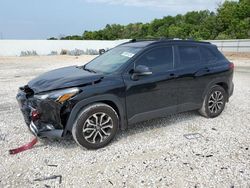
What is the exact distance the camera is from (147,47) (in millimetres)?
4512

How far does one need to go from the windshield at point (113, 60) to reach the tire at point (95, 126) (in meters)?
0.75

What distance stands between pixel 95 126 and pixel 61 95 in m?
0.72

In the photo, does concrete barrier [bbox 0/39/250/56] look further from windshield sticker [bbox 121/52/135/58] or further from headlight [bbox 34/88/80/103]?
headlight [bbox 34/88/80/103]

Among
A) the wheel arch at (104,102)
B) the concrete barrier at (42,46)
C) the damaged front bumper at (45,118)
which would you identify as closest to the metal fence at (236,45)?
the concrete barrier at (42,46)

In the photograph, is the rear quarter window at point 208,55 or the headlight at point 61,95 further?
the rear quarter window at point 208,55

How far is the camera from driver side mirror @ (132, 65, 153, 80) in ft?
13.5

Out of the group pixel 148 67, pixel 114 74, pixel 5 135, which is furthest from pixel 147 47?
pixel 5 135

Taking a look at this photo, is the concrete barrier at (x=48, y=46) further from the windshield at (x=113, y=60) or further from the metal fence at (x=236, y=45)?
the windshield at (x=113, y=60)

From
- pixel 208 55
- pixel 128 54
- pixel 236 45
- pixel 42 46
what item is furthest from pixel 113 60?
pixel 42 46

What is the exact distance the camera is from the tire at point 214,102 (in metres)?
5.29

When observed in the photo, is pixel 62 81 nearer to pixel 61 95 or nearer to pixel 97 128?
pixel 61 95

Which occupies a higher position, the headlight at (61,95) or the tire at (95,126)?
the headlight at (61,95)

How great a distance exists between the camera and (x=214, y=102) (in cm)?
541

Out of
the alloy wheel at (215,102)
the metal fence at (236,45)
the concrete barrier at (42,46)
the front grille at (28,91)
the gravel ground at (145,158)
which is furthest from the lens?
the concrete barrier at (42,46)
